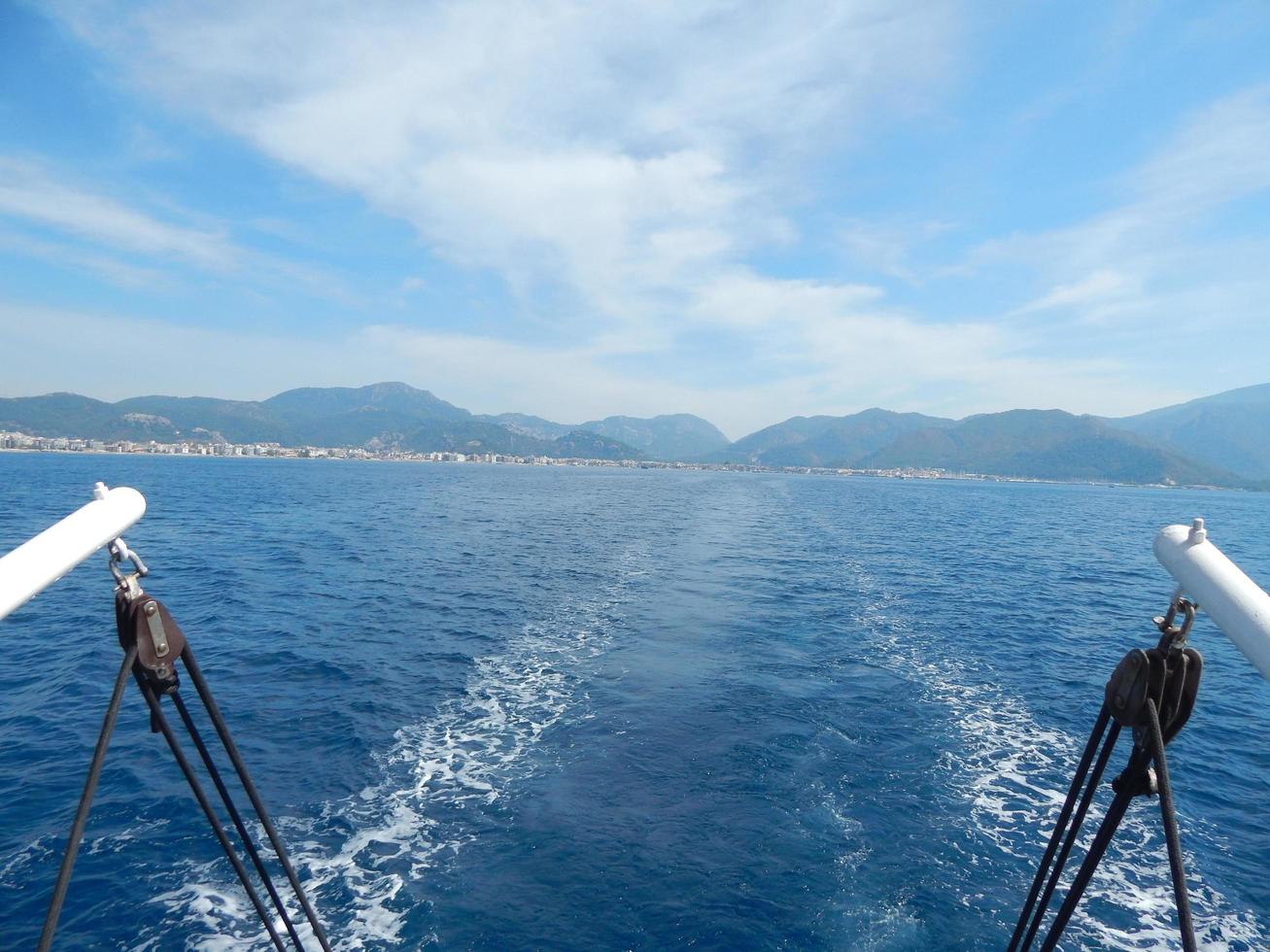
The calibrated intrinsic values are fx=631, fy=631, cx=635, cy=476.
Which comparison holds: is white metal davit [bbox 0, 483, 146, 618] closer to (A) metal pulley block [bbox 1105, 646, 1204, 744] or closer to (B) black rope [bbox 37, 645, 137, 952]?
(B) black rope [bbox 37, 645, 137, 952]

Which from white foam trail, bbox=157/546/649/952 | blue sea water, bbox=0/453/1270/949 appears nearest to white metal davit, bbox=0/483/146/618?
blue sea water, bbox=0/453/1270/949

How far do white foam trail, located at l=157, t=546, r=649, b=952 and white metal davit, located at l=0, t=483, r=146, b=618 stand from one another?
11202 millimetres

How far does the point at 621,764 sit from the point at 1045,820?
Result: 1124 centimetres

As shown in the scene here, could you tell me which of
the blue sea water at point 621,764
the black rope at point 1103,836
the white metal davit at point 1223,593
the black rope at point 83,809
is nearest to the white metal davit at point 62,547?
the black rope at point 83,809

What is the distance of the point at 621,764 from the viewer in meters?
17.9

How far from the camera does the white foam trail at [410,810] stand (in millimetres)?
12547

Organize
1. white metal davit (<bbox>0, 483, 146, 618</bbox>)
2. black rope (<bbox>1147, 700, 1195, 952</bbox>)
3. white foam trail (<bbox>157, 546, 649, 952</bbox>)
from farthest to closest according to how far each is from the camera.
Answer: white foam trail (<bbox>157, 546, 649, 952</bbox>)
black rope (<bbox>1147, 700, 1195, 952</bbox>)
white metal davit (<bbox>0, 483, 146, 618</bbox>)

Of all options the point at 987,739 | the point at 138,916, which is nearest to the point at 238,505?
the point at 138,916

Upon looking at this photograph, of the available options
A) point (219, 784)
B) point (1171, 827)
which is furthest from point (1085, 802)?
point (219, 784)

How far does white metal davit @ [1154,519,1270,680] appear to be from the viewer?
12.6ft

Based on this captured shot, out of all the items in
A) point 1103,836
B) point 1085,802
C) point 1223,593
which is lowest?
point 1103,836

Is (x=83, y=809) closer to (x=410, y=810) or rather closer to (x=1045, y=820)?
(x=410, y=810)

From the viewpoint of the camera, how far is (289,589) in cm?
3875

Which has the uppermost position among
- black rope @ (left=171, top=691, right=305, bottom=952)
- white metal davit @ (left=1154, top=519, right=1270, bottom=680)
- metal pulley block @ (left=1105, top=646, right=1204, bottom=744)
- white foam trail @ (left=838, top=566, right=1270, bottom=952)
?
white metal davit @ (left=1154, top=519, right=1270, bottom=680)
